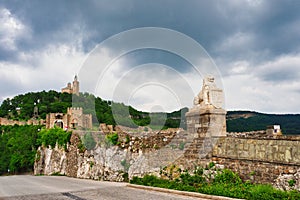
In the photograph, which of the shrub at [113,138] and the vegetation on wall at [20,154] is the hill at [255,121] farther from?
the vegetation on wall at [20,154]

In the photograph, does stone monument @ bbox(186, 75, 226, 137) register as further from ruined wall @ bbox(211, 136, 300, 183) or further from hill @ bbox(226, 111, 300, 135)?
hill @ bbox(226, 111, 300, 135)

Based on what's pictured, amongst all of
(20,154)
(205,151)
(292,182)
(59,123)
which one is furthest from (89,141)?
(59,123)

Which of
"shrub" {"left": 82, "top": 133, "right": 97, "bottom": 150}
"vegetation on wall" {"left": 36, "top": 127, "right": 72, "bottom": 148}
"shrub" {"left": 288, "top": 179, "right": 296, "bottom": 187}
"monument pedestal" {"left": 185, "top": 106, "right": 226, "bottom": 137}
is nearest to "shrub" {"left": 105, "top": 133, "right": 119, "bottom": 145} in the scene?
"shrub" {"left": 82, "top": 133, "right": 97, "bottom": 150}

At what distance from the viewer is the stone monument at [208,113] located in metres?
9.72

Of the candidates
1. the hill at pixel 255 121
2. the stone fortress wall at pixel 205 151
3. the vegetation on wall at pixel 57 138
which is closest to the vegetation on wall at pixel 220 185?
the stone fortress wall at pixel 205 151

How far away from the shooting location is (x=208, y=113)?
976 centimetres

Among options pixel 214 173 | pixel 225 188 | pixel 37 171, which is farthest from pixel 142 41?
pixel 37 171

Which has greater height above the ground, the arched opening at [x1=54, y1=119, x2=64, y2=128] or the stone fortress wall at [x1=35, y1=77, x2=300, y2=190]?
the arched opening at [x1=54, y1=119, x2=64, y2=128]

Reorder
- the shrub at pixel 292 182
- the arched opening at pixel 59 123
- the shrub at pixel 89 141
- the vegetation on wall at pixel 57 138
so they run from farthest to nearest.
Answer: the arched opening at pixel 59 123, the vegetation on wall at pixel 57 138, the shrub at pixel 89 141, the shrub at pixel 292 182

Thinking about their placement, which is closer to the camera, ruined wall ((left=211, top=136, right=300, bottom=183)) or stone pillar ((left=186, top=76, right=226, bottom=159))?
ruined wall ((left=211, top=136, right=300, bottom=183))

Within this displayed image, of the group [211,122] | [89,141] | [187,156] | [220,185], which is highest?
[211,122]

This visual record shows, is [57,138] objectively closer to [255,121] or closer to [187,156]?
[255,121]

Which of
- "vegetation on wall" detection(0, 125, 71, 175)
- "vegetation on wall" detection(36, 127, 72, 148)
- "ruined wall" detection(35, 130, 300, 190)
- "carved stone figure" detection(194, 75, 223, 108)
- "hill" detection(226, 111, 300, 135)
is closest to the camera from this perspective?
"ruined wall" detection(35, 130, 300, 190)

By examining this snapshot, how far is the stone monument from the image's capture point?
31.9ft
